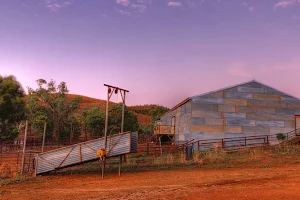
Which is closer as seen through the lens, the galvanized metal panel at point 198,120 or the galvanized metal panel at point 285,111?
the galvanized metal panel at point 198,120

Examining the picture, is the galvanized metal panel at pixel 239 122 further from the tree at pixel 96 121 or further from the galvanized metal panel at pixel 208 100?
the tree at pixel 96 121

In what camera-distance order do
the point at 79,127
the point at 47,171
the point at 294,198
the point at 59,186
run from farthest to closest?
the point at 79,127 < the point at 47,171 < the point at 59,186 < the point at 294,198

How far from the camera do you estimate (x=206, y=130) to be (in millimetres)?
28172

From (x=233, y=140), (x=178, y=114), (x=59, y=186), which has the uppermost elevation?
(x=178, y=114)

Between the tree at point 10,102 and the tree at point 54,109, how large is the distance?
15.0 metres

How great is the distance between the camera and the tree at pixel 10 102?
30.1 metres

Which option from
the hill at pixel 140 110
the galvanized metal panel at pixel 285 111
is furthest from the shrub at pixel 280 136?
the hill at pixel 140 110

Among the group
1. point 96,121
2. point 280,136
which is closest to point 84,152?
point 280,136

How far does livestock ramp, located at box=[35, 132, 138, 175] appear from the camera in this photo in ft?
53.9

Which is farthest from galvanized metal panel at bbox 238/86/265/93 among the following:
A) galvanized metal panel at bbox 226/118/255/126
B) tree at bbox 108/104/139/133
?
tree at bbox 108/104/139/133

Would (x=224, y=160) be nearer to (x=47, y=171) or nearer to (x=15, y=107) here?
(x=47, y=171)

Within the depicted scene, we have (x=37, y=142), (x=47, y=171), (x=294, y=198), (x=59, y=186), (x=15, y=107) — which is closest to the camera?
(x=294, y=198)

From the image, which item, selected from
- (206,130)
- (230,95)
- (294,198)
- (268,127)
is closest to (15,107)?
(206,130)

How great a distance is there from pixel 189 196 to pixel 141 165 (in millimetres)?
9753
